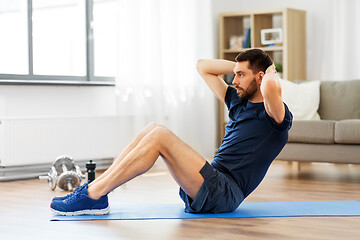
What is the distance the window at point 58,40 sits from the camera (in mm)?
5102

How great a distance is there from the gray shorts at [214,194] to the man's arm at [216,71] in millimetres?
489

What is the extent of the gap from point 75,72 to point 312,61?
251 centimetres

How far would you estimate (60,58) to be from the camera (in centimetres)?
554

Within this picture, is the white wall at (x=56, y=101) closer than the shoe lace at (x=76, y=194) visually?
No

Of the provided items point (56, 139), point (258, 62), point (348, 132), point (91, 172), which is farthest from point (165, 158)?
point (56, 139)

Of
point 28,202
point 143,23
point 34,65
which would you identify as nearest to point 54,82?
point 34,65

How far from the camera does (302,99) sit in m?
5.08

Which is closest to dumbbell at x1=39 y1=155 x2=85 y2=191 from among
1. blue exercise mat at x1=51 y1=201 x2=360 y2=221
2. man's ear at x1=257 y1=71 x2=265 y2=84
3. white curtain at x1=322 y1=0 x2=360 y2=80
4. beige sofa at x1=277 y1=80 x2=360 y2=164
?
blue exercise mat at x1=51 y1=201 x2=360 y2=221

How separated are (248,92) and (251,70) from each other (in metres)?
0.11

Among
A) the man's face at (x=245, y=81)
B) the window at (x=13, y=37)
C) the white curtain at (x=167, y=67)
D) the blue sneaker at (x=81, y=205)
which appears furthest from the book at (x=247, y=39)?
the blue sneaker at (x=81, y=205)

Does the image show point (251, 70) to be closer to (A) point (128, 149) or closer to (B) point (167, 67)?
(A) point (128, 149)

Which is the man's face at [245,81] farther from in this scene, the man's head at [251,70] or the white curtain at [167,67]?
the white curtain at [167,67]

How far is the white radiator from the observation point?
4.78 metres

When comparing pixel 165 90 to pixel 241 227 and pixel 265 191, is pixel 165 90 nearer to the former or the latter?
pixel 265 191
